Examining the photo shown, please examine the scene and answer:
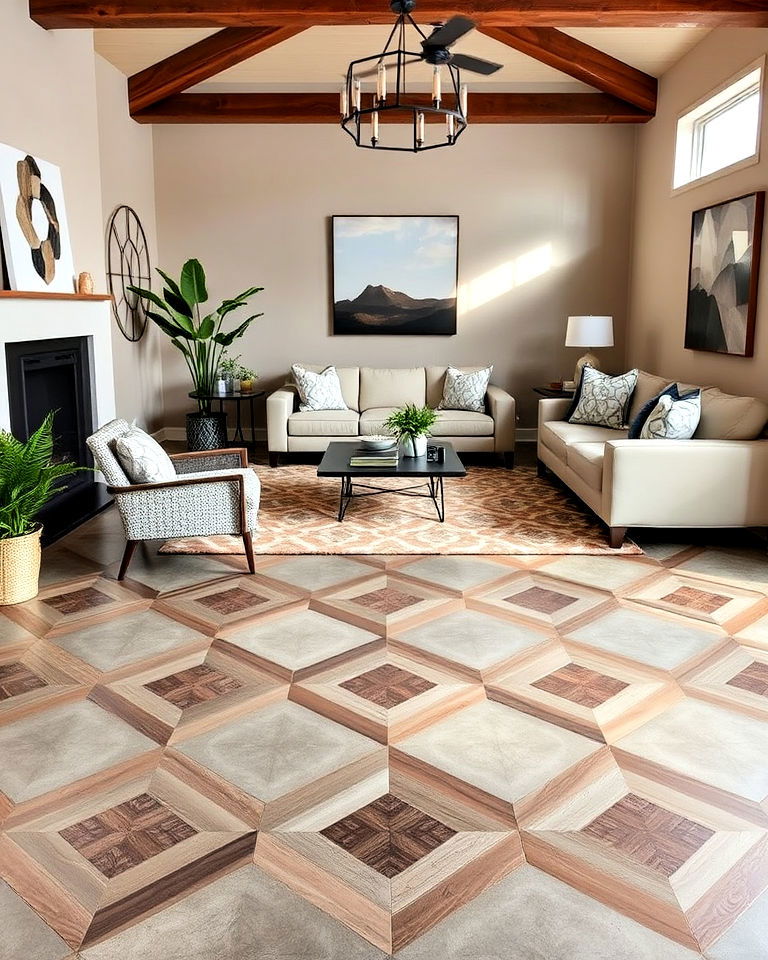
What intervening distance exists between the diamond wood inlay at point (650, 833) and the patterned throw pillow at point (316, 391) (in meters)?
5.42

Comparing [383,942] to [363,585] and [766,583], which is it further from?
[766,583]

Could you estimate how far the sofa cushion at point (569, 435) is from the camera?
589 centimetres

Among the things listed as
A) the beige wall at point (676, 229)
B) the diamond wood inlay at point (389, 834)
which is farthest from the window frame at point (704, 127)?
the diamond wood inlay at point (389, 834)

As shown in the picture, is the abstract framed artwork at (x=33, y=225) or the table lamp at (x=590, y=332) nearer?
the abstract framed artwork at (x=33, y=225)

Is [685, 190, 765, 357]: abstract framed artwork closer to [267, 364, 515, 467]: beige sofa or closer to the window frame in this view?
the window frame

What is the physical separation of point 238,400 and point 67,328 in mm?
2526

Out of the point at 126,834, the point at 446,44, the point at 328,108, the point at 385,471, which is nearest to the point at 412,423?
the point at 385,471

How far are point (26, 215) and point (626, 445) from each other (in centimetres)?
371

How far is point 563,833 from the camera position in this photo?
7.17ft

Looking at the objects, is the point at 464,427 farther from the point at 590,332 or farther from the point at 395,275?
the point at 395,275

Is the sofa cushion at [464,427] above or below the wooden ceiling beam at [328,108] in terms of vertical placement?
below

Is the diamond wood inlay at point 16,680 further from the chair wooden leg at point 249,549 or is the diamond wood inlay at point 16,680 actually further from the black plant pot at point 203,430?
the black plant pot at point 203,430

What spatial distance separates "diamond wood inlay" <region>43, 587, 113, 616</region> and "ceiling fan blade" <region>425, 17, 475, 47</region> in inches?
117

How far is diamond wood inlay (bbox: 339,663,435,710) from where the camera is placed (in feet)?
9.67
